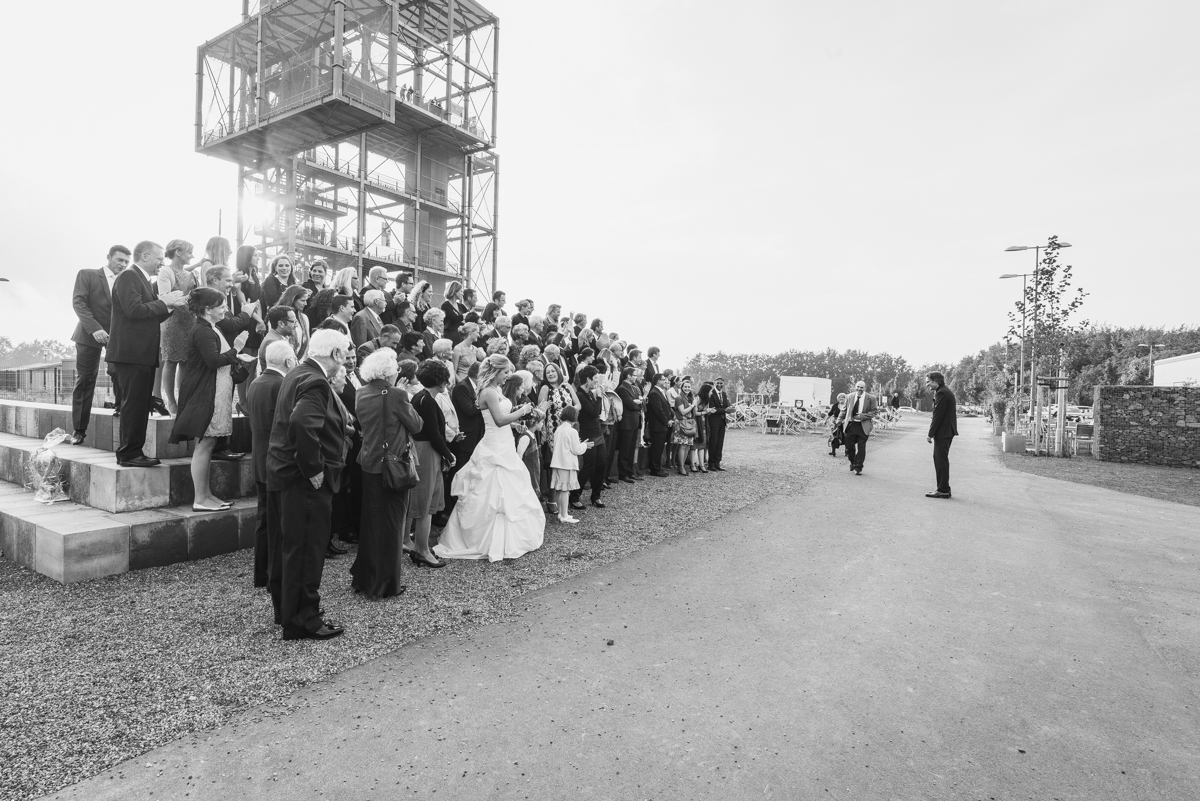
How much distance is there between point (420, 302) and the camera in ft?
27.3

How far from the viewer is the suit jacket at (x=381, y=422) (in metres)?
4.51

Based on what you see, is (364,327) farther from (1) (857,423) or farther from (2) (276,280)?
(1) (857,423)

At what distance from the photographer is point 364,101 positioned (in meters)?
30.7

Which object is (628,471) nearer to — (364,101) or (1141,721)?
(1141,721)

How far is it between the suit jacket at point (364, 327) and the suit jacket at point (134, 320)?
1864mm

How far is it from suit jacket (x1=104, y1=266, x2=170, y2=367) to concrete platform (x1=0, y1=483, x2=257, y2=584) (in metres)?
1.36

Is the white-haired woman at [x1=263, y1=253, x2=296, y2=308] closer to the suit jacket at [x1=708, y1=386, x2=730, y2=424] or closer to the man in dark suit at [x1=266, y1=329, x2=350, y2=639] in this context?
the man in dark suit at [x1=266, y1=329, x2=350, y2=639]

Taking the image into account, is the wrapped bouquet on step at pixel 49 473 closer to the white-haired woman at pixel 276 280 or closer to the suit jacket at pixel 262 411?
the white-haired woman at pixel 276 280

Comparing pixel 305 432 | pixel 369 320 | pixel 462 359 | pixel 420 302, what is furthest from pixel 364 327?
pixel 305 432

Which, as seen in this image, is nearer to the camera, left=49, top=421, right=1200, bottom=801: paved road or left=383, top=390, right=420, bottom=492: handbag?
left=49, top=421, right=1200, bottom=801: paved road

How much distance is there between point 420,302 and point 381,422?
4.16 metres

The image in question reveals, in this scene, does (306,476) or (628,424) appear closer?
(306,476)

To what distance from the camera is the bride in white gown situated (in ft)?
19.3

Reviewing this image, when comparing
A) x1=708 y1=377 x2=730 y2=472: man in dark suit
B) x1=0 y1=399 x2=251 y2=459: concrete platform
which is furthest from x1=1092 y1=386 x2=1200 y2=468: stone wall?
x1=0 y1=399 x2=251 y2=459: concrete platform
